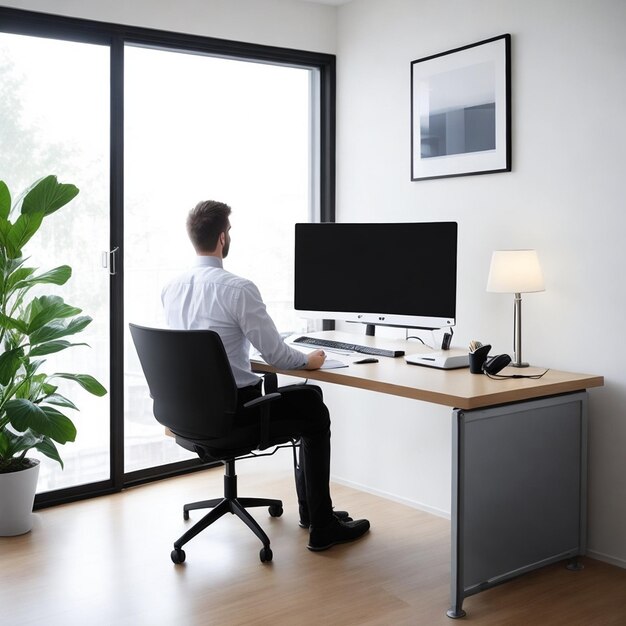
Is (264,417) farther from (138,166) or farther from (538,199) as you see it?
(138,166)

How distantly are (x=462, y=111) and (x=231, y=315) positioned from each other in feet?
4.68

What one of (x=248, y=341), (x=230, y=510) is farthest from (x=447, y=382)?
(x=230, y=510)

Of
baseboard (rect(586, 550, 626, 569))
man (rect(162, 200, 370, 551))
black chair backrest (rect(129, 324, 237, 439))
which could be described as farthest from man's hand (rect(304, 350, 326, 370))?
baseboard (rect(586, 550, 626, 569))

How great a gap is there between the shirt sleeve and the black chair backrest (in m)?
Result: 0.21

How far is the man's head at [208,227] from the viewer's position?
3.18 metres

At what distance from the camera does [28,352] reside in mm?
3381

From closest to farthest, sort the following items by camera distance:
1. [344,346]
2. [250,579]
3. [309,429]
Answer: [250,579]
[309,429]
[344,346]

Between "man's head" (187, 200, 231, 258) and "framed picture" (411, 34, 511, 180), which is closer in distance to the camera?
"man's head" (187, 200, 231, 258)

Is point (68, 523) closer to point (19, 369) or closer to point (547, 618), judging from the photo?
point (19, 369)

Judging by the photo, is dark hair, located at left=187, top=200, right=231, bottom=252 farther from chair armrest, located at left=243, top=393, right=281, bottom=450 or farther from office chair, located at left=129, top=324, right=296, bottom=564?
chair armrest, located at left=243, top=393, right=281, bottom=450

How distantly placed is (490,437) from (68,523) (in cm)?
187

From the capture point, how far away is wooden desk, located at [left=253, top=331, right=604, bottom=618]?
8.95 ft

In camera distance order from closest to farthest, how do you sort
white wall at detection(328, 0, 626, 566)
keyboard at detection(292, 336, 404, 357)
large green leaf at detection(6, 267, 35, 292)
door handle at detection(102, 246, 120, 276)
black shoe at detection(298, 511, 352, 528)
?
white wall at detection(328, 0, 626, 566)
large green leaf at detection(6, 267, 35, 292)
keyboard at detection(292, 336, 404, 357)
black shoe at detection(298, 511, 352, 528)
door handle at detection(102, 246, 120, 276)

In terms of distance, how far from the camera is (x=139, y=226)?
13.2 feet
